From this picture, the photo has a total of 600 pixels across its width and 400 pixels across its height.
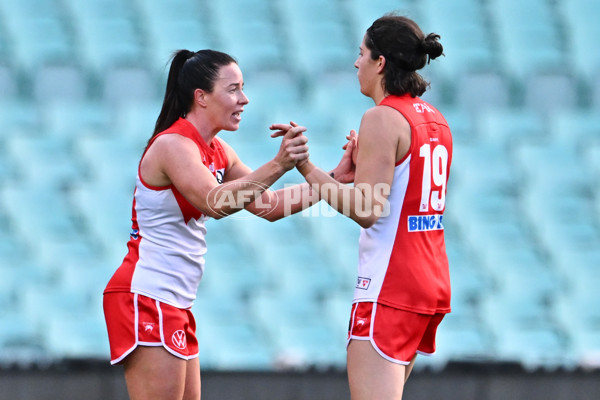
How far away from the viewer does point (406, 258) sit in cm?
289

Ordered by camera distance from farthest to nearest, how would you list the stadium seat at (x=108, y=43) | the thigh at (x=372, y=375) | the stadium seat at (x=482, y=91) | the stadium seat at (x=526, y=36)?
the stadium seat at (x=526, y=36), the stadium seat at (x=482, y=91), the stadium seat at (x=108, y=43), the thigh at (x=372, y=375)

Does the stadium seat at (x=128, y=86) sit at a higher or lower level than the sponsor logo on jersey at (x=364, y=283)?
higher

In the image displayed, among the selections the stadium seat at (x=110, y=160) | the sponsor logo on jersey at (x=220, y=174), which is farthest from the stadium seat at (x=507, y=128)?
A: the sponsor logo on jersey at (x=220, y=174)

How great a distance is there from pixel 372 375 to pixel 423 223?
1.74 ft

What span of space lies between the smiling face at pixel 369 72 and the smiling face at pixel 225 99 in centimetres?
48

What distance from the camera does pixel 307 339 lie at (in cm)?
661

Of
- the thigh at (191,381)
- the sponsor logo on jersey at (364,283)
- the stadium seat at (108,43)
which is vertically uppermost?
the stadium seat at (108,43)

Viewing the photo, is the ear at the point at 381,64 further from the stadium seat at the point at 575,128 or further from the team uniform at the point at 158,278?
the stadium seat at the point at 575,128

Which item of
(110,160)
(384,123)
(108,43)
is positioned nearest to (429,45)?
(384,123)

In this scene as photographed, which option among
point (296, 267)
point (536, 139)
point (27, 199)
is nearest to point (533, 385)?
point (296, 267)

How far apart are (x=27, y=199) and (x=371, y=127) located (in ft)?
17.2

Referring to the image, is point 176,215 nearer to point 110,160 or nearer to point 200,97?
point 200,97

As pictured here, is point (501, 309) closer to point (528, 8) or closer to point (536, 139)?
point (536, 139)

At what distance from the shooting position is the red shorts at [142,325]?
3.10 meters
